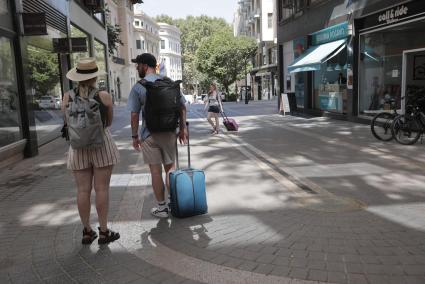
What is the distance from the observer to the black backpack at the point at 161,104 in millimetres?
4609

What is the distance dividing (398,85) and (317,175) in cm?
707

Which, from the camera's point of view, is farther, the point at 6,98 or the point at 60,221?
the point at 6,98

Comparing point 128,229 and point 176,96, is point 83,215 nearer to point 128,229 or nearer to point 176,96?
point 128,229

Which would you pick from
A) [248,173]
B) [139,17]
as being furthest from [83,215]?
[139,17]

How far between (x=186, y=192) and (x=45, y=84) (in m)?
9.21

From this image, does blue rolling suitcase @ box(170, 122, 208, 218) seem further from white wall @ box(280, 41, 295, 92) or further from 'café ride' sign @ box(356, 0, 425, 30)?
white wall @ box(280, 41, 295, 92)

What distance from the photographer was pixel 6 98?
923cm

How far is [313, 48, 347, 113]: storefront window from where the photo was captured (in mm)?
15859

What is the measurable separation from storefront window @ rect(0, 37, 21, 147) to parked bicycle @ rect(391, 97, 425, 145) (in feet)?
26.7

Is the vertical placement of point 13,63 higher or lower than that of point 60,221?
higher

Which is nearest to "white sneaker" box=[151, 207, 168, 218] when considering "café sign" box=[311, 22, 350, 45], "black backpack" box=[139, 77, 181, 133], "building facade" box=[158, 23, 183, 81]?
"black backpack" box=[139, 77, 181, 133]

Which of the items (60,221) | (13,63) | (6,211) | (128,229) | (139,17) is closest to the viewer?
(128,229)

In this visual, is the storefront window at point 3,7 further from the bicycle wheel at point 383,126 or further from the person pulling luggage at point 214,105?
the bicycle wheel at point 383,126

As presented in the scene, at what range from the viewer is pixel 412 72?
39.3 feet
